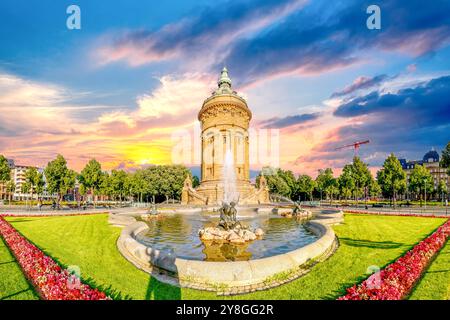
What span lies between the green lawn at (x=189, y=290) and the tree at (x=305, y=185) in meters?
78.8

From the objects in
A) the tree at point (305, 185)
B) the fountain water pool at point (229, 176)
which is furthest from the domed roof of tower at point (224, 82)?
the tree at point (305, 185)

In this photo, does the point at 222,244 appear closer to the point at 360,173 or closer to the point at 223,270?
the point at 223,270

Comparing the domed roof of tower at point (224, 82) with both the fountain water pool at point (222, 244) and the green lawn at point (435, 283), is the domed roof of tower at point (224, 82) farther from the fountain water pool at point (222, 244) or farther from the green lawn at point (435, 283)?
the green lawn at point (435, 283)

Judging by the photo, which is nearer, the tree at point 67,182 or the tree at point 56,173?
the tree at point 56,173

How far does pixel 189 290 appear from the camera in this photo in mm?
8977

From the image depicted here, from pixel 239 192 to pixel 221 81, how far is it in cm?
3872

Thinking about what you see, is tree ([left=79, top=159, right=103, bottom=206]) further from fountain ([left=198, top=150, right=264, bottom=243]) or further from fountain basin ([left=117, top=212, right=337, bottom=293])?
fountain basin ([left=117, top=212, right=337, bottom=293])

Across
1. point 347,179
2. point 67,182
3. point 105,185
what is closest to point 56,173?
point 67,182

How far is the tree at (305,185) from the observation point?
9769 centimetres

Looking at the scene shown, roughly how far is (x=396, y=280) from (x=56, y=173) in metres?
63.0

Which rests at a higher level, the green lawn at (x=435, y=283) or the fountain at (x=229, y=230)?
the fountain at (x=229, y=230)
